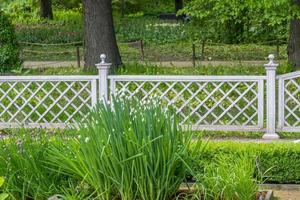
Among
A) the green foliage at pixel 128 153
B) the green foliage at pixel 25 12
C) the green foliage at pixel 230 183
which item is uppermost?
the green foliage at pixel 25 12

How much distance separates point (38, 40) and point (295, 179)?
69.9 ft

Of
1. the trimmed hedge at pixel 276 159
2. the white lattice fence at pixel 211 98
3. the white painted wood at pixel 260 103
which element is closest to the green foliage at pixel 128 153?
the trimmed hedge at pixel 276 159

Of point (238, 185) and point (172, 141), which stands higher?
point (172, 141)

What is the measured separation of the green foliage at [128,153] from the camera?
595cm

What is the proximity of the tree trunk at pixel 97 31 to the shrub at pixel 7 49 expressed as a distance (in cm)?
169

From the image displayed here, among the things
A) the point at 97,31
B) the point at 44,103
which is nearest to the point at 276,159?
the point at 44,103

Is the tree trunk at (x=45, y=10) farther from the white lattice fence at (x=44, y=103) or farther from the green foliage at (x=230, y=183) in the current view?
the green foliage at (x=230, y=183)

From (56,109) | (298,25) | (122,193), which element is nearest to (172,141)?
(122,193)

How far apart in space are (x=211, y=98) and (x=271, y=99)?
3.19 feet

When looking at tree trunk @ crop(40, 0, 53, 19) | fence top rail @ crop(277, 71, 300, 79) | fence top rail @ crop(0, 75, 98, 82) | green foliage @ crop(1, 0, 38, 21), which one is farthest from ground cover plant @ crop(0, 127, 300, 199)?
tree trunk @ crop(40, 0, 53, 19)

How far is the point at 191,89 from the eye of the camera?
11242 millimetres

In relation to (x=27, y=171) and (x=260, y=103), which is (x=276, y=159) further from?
(x=27, y=171)

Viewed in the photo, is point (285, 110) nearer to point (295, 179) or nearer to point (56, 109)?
point (295, 179)

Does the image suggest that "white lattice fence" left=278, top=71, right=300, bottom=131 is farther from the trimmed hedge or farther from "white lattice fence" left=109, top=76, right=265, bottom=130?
the trimmed hedge
